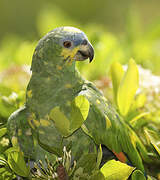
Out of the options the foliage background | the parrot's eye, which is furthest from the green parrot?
the foliage background

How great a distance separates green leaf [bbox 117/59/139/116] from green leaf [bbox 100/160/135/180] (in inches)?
10.1

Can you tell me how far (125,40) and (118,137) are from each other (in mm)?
981

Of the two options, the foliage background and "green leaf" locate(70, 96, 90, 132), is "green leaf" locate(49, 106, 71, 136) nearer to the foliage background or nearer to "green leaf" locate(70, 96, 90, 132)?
"green leaf" locate(70, 96, 90, 132)

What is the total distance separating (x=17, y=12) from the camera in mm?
3346

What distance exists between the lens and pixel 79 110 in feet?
1.87

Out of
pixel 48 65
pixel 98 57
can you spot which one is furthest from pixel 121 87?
pixel 98 57

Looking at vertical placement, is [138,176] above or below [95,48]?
below

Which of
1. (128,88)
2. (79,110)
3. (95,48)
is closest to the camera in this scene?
(79,110)

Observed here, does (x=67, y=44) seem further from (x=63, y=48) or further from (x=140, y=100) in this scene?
(x=140, y=100)

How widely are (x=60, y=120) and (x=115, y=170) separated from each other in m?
0.13

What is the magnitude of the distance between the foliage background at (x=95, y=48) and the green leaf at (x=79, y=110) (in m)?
0.21

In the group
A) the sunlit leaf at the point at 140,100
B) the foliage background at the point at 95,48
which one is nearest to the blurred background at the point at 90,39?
the foliage background at the point at 95,48

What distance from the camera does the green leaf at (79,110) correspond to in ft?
1.87

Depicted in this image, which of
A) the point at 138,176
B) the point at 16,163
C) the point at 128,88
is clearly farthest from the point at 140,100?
the point at 16,163
